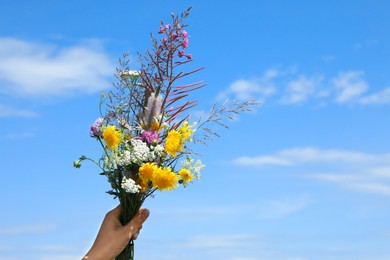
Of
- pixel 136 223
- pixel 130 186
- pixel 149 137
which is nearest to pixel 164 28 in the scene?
pixel 149 137

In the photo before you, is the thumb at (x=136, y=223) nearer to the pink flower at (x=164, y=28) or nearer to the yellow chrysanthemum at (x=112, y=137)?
the yellow chrysanthemum at (x=112, y=137)

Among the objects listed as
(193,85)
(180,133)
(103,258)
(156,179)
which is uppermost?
(193,85)

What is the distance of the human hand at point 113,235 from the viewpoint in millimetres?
5578

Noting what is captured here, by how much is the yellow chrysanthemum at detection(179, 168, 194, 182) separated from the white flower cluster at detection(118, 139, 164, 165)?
22 centimetres

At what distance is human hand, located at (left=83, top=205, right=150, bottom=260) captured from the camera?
5.58 metres

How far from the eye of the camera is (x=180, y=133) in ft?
18.7

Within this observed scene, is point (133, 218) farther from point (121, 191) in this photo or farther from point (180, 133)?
point (180, 133)

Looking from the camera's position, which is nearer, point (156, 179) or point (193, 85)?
point (156, 179)

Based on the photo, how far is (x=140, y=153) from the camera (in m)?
5.46

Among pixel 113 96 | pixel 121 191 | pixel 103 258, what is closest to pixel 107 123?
pixel 113 96

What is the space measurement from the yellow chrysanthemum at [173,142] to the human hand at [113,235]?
0.56m

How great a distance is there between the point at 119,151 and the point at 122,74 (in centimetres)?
65

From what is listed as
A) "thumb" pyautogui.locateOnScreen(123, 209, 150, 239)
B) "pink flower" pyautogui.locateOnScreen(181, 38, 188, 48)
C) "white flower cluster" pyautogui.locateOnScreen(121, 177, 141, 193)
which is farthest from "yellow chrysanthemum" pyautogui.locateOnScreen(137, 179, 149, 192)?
"pink flower" pyautogui.locateOnScreen(181, 38, 188, 48)

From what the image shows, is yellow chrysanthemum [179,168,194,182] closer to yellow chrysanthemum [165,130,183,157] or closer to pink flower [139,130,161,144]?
yellow chrysanthemum [165,130,183,157]
